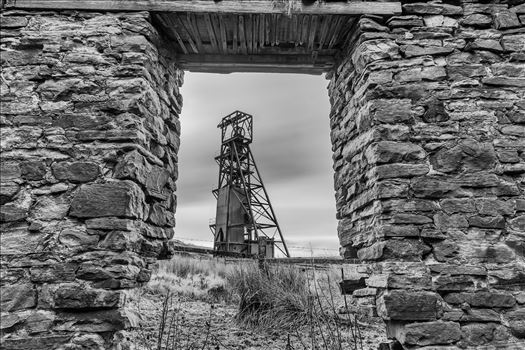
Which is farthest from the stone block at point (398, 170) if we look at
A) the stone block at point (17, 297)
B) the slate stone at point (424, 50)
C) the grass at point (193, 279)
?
the grass at point (193, 279)

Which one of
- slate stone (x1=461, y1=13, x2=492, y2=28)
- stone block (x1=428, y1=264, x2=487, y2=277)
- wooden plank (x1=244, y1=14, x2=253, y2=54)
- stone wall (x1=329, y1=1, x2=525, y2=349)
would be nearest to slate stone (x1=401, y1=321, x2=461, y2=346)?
stone wall (x1=329, y1=1, x2=525, y2=349)

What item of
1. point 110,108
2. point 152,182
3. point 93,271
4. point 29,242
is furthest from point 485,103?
point 29,242

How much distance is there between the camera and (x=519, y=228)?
8.59ft

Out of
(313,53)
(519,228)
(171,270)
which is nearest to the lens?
(519,228)

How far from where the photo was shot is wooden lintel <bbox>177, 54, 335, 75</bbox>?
3.68 m

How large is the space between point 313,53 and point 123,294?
2.90m

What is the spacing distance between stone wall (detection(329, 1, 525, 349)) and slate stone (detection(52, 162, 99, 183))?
222 centimetres

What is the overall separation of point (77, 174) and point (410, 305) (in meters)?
2.66

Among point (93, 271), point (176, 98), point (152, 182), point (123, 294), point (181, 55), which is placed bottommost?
point (123, 294)

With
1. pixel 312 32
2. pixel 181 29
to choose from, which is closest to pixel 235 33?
pixel 181 29

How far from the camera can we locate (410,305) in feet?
7.99

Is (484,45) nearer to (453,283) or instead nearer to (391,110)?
(391,110)

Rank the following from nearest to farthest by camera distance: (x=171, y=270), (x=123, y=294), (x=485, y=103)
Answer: (x=123, y=294)
(x=485, y=103)
(x=171, y=270)

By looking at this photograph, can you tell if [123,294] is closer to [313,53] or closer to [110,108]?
[110,108]
